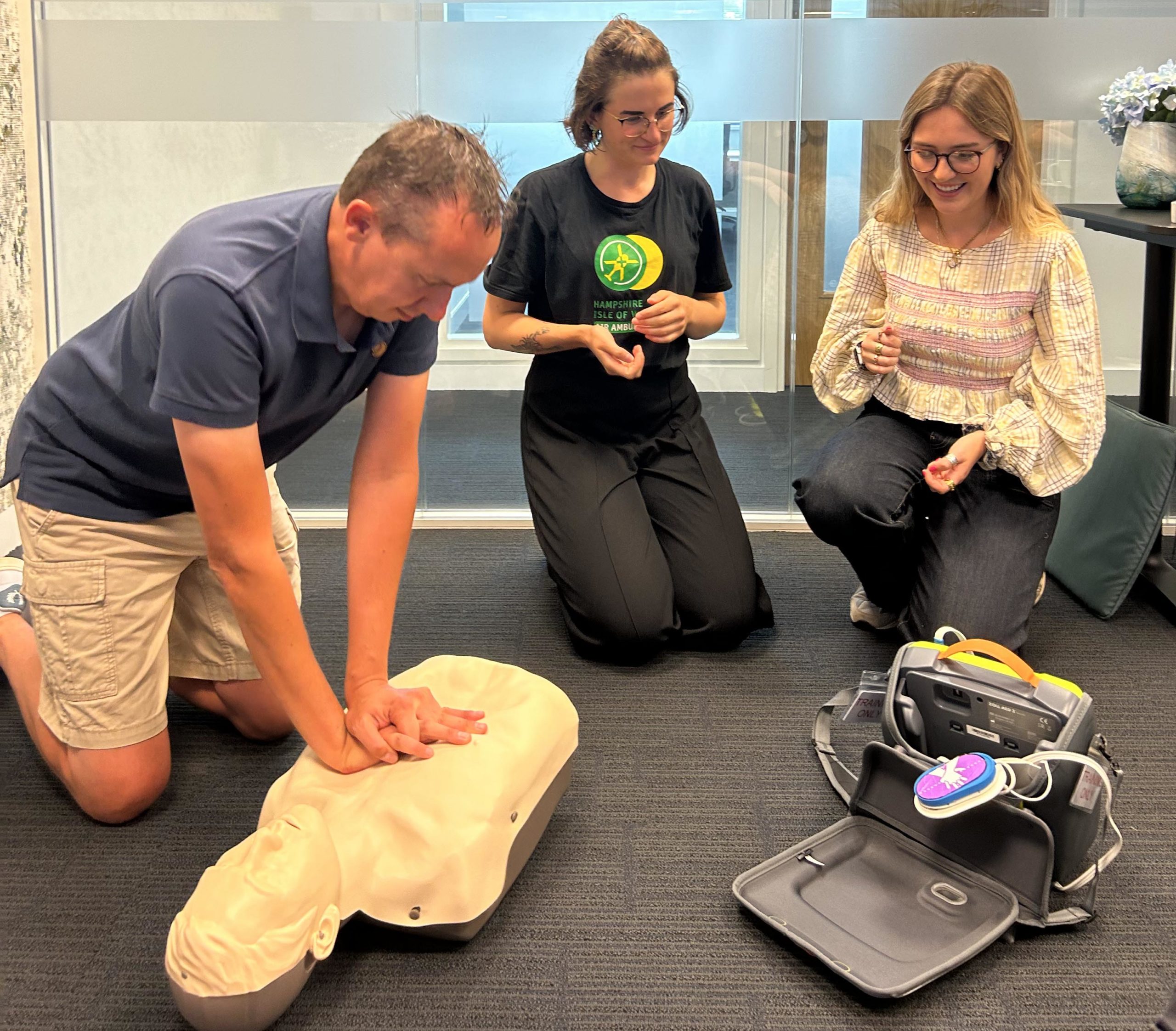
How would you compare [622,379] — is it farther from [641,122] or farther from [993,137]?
Result: [993,137]

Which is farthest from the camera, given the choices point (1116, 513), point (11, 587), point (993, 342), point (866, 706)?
point (1116, 513)

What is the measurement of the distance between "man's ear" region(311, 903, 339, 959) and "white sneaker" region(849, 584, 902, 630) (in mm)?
1318

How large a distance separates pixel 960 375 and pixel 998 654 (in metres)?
0.72

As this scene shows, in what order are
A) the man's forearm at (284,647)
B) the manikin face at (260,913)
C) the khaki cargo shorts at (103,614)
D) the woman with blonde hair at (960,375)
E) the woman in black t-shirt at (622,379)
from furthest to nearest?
the woman in black t-shirt at (622,379) → the woman with blonde hair at (960,375) → the khaki cargo shorts at (103,614) → the man's forearm at (284,647) → the manikin face at (260,913)

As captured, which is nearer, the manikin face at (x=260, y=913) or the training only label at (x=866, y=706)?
the manikin face at (x=260, y=913)

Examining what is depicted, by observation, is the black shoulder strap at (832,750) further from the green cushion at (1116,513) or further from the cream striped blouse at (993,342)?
the green cushion at (1116,513)

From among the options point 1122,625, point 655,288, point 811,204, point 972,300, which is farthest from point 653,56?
point 1122,625

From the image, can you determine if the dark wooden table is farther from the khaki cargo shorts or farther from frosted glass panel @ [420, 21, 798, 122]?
the khaki cargo shorts

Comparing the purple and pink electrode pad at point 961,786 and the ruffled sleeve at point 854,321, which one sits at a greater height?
the ruffled sleeve at point 854,321

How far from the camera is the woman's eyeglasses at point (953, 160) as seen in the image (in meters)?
1.99

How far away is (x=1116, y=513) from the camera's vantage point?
2402mm

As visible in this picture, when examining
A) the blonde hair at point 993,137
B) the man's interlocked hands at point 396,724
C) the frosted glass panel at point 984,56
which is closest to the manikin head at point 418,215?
the man's interlocked hands at point 396,724

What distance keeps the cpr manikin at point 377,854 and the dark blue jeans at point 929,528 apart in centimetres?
79

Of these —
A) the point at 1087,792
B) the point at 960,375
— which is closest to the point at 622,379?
the point at 960,375
